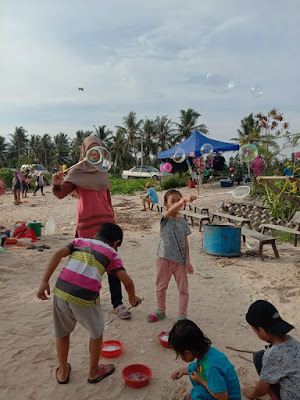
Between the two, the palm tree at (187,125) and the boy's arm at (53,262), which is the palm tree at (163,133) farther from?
the boy's arm at (53,262)

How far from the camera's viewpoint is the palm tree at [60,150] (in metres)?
54.2

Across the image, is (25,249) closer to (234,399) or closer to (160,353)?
(160,353)

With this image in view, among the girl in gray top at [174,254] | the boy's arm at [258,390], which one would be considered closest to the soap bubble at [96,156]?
the girl in gray top at [174,254]

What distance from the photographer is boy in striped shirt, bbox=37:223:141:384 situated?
2.28 m

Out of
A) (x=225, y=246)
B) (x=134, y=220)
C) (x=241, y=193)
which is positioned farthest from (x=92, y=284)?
(x=134, y=220)

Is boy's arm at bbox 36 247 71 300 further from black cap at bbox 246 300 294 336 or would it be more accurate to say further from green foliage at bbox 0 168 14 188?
green foliage at bbox 0 168 14 188

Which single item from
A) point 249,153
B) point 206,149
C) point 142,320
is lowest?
point 142,320

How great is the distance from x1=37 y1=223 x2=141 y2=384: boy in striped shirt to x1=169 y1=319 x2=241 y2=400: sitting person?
1.75ft

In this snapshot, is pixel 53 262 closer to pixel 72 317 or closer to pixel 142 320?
pixel 72 317

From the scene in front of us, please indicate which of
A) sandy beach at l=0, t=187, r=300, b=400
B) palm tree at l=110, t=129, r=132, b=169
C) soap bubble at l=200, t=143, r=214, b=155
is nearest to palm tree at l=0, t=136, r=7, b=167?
palm tree at l=110, t=129, r=132, b=169

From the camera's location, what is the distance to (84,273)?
228cm

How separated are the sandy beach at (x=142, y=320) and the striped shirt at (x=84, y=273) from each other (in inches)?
31.2

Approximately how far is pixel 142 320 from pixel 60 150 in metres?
54.6

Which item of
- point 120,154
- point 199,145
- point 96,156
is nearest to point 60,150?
point 120,154
